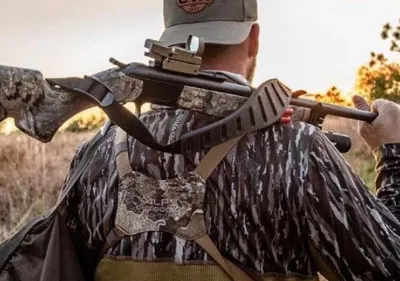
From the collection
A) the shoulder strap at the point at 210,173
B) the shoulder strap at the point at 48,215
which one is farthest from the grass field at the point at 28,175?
the shoulder strap at the point at 210,173

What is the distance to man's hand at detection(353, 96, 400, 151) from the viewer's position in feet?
13.5

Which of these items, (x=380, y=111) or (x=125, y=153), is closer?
(x=125, y=153)

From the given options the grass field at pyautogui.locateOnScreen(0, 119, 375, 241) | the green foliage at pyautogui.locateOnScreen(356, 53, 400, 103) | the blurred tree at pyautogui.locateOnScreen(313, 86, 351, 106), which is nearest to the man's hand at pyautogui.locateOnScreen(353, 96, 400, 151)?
the blurred tree at pyautogui.locateOnScreen(313, 86, 351, 106)

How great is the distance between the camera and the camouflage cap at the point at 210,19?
389cm

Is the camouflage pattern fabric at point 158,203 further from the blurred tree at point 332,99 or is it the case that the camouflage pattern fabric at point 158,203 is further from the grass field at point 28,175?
the grass field at point 28,175

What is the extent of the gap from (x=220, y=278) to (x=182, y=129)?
0.51 meters

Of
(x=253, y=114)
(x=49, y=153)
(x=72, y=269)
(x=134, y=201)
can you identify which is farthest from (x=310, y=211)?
(x=49, y=153)

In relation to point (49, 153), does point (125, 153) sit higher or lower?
higher

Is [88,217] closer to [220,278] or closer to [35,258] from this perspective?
[35,258]

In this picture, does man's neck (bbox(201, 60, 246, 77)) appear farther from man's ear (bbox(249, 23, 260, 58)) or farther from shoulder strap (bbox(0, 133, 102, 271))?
shoulder strap (bbox(0, 133, 102, 271))

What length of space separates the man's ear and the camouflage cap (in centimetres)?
2

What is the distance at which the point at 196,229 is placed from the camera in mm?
3656

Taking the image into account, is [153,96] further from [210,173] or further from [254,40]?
[254,40]

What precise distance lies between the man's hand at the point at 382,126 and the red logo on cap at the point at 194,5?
2.45ft
